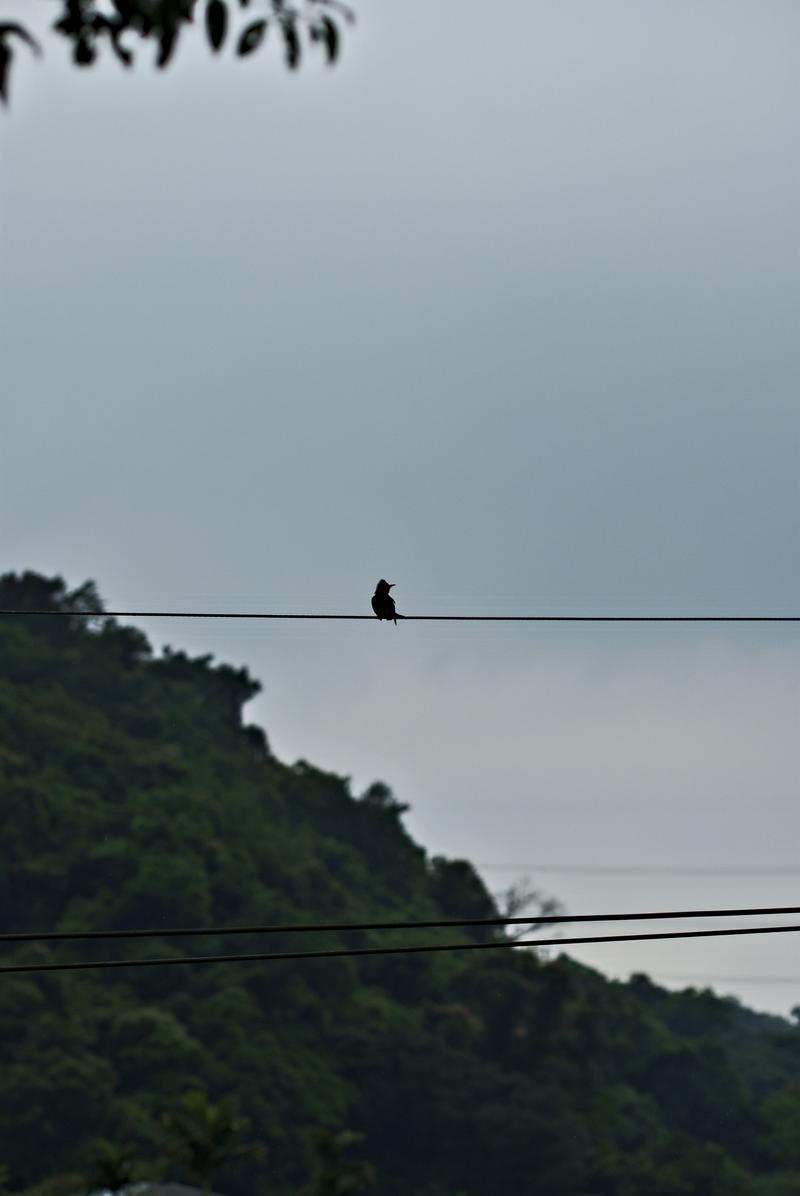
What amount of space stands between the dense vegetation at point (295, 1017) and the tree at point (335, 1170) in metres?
Answer: 0.21

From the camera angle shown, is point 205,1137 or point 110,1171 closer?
point 110,1171

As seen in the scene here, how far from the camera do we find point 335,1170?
74.4 metres

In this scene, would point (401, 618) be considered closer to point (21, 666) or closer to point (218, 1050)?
point (218, 1050)

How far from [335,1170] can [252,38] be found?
7362cm

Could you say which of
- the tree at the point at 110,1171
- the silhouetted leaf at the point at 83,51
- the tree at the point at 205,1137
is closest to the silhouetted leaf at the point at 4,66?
the silhouetted leaf at the point at 83,51

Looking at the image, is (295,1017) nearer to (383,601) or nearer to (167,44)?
(383,601)

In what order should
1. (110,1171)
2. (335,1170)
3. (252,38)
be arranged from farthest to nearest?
(335,1170)
(110,1171)
(252,38)

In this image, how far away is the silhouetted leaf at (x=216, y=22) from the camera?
481cm

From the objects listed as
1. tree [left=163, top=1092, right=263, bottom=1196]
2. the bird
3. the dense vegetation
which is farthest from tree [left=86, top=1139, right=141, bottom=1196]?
the bird

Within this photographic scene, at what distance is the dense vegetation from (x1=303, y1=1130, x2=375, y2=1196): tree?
0.68 ft

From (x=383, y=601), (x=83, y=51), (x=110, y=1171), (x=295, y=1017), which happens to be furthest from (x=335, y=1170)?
(x=83, y=51)

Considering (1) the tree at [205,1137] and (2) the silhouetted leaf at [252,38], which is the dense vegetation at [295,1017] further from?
(2) the silhouetted leaf at [252,38]

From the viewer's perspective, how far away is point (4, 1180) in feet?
230

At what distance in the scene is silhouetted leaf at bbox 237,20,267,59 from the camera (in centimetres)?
488
